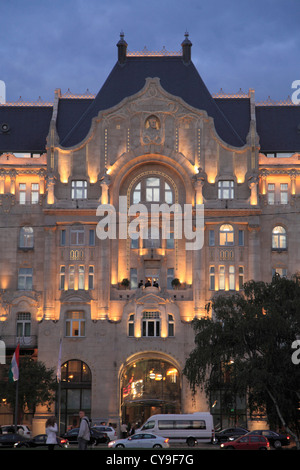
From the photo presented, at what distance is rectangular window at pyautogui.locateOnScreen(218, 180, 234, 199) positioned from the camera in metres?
90.8

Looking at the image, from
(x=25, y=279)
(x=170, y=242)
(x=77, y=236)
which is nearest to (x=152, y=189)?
(x=170, y=242)

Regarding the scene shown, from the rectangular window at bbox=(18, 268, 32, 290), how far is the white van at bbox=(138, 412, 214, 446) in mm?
25430

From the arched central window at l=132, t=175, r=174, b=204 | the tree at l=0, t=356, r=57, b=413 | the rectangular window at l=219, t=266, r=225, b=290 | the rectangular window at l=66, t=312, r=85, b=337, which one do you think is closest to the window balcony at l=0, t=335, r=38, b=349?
the rectangular window at l=66, t=312, r=85, b=337

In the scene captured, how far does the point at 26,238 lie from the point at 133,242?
38.2 ft

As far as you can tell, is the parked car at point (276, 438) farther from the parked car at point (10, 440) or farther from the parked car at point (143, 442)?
the parked car at point (10, 440)

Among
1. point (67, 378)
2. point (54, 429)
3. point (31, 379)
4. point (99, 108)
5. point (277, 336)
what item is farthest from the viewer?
point (99, 108)

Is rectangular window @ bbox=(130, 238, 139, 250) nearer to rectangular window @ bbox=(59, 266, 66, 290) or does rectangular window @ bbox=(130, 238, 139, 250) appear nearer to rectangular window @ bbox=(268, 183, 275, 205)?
rectangular window @ bbox=(59, 266, 66, 290)

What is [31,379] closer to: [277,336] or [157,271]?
[157,271]

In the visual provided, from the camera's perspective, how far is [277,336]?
61.1 meters

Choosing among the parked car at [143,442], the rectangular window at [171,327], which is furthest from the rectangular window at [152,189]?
the parked car at [143,442]

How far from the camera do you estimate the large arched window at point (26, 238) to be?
9175cm

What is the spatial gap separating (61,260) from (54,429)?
54.1 meters

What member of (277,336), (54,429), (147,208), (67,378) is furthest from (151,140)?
(54,429)

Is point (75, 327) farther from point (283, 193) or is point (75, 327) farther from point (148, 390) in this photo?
point (283, 193)
